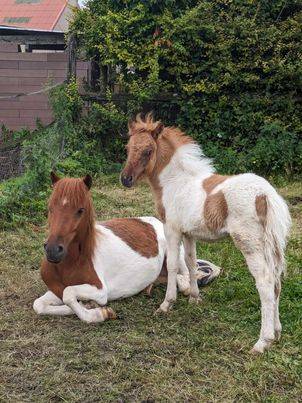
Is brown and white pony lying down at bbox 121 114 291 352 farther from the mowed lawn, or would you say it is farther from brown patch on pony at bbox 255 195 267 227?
the mowed lawn

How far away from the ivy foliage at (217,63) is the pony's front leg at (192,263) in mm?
5277

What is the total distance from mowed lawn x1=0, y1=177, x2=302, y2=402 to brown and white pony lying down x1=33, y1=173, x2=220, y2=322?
0.13 m

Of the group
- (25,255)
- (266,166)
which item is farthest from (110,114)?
(25,255)

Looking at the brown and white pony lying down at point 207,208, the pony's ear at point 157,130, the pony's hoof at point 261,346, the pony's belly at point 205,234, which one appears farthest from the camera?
the pony's ear at point 157,130

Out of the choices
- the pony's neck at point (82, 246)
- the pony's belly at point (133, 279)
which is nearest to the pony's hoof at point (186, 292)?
the pony's belly at point (133, 279)

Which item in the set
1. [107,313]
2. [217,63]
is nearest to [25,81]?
[217,63]

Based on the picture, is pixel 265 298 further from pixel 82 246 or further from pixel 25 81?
pixel 25 81

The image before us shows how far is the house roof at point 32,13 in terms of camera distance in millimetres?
21125

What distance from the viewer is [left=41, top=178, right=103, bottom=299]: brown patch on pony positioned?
4.03 m

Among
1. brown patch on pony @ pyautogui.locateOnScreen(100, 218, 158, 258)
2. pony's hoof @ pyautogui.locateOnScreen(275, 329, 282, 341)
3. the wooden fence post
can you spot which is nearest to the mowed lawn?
pony's hoof @ pyautogui.locateOnScreen(275, 329, 282, 341)

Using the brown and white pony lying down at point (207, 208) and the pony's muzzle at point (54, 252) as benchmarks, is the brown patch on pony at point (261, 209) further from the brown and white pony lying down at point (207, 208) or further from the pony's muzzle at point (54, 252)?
the pony's muzzle at point (54, 252)

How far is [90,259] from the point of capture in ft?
14.0

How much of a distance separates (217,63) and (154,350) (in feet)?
24.4

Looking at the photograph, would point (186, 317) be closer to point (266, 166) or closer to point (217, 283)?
point (217, 283)
